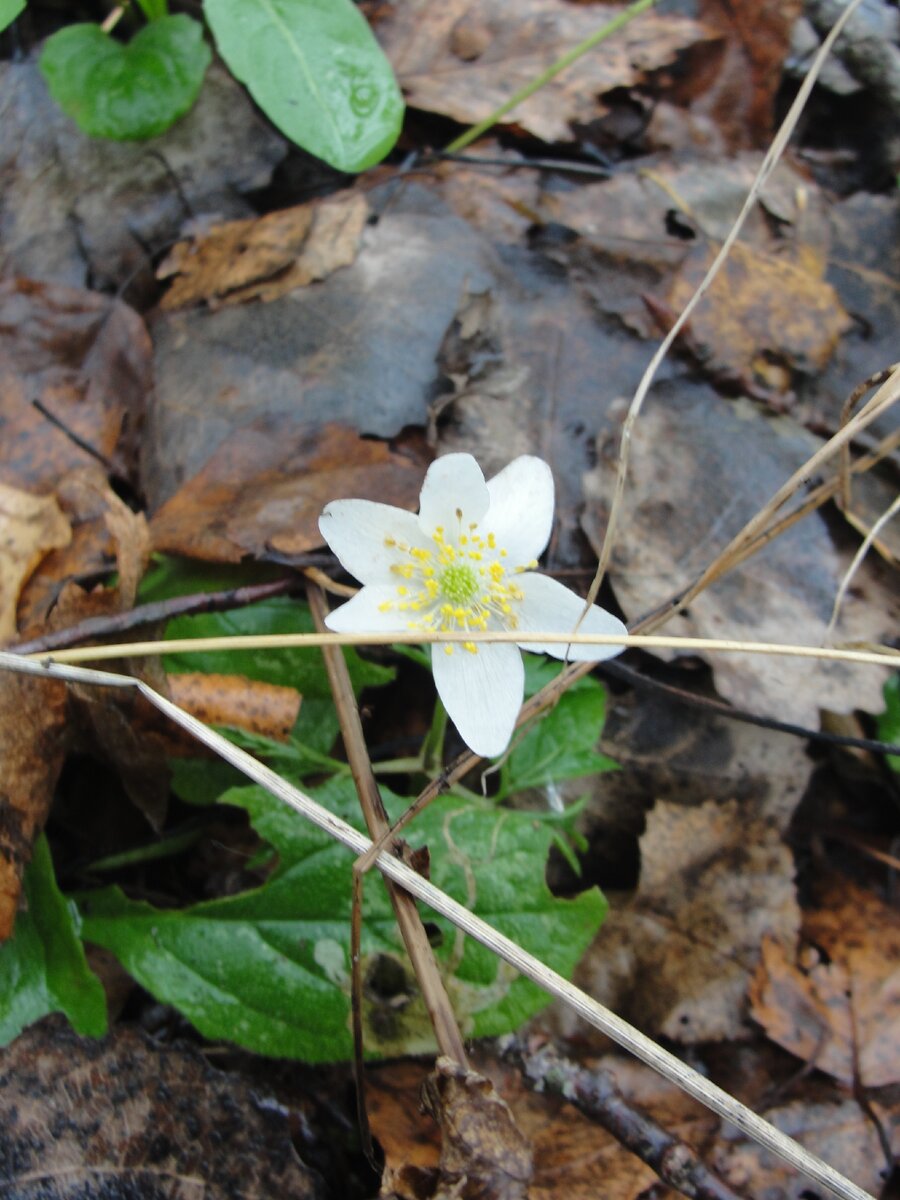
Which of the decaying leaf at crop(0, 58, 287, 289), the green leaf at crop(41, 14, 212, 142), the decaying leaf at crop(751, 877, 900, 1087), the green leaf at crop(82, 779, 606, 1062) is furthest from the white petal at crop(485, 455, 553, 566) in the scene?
the green leaf at crop(41, 14, 212, 142)

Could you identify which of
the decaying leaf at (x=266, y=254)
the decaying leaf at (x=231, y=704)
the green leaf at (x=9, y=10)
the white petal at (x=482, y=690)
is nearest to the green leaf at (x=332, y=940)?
the decaying leaf at (x=231, y=704)

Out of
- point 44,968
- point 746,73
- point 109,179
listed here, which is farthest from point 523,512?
point 746,73

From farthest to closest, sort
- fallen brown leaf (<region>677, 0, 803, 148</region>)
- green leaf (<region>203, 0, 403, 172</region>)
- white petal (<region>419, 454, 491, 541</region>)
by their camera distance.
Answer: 1. fallen brown leaf (<region>677, 0, 803, 148</region>)
2. green leaf (<region>203, 0, 403, 172</region>)
3. white petal (<region>419, 454, 491, 541</region>)

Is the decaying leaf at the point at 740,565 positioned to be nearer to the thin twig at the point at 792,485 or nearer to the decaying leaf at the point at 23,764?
the thin twig at the point at 792,485

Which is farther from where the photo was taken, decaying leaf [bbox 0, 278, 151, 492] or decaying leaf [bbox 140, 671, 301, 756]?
decaying leaf [bbox 0, 278, 151, 492]

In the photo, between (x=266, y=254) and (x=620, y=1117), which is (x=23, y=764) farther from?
(x=266, y=254)

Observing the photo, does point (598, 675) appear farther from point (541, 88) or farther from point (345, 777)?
point (541, 88)

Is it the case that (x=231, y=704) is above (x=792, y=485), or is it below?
below

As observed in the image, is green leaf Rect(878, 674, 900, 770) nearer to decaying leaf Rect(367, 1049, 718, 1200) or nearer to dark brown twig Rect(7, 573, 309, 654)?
decaying leaf Rect(367, 1049, 718, 1200)
